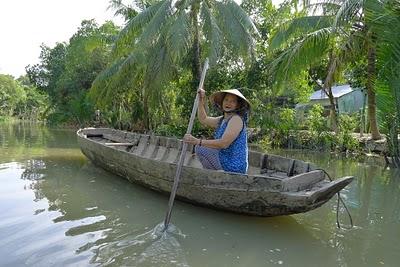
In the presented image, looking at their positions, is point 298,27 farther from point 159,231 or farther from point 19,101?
point 19,101

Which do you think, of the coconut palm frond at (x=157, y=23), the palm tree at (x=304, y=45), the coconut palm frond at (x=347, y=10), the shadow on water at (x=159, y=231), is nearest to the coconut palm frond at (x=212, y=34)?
the coconut palm frond at (x=157, y=23)

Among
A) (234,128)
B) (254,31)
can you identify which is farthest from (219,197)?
(254,31)

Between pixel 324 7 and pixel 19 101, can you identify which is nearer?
pixel 324 7

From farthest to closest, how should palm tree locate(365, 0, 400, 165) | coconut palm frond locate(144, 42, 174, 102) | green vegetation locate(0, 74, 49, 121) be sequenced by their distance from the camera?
green vegetation locate(0, 74, 49, 121), coconut palm frond locate(144, 42, 174, 102), palm tree locate(365, 0, 400, 165)

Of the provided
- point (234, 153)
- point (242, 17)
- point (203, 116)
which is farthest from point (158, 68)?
point (234, 153)

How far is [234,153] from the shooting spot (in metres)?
4.95

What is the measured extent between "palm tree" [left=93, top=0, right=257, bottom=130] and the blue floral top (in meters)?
6.37

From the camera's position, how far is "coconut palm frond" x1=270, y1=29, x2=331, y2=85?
990 cm

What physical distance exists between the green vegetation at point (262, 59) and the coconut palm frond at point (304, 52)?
26mm

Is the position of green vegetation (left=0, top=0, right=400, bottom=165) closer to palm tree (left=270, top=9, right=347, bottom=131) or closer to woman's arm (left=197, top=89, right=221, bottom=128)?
palm tree (left=270, top=9, right=347, bottom=131)

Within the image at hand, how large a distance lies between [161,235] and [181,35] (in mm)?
7609

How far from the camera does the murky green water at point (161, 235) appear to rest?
12.3ft

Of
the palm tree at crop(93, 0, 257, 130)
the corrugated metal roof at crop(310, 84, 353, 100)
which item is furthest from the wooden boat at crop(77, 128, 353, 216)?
the corrugated metal roof at crop(310, 84, 353, 100)

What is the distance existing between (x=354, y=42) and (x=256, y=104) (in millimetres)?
4721
